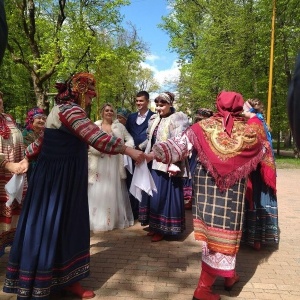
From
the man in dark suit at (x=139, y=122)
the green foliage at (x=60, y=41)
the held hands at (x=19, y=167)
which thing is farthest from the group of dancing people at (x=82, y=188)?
the green foliage at (x=60, y=41)

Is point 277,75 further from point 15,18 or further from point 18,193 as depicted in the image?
point 18,193

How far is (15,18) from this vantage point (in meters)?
16.1

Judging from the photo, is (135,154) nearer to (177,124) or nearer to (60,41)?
(177,124)

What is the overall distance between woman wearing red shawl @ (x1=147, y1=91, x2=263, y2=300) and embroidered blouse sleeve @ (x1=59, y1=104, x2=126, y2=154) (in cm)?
50

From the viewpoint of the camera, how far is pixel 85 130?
283 cm

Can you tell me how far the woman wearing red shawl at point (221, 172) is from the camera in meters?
3.02

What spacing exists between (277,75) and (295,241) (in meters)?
15.4

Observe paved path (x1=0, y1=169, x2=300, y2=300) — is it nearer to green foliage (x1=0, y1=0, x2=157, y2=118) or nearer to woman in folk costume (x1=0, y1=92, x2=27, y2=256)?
woman in folk costume (x1=0, y1=92, x2=27, y2=256)

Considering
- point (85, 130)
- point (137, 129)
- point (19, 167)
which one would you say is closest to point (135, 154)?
point (85, 130)

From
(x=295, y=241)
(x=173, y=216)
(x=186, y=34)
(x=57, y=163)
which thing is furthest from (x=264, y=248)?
(x=186, y=34)

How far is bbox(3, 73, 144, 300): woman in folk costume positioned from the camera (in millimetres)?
2832

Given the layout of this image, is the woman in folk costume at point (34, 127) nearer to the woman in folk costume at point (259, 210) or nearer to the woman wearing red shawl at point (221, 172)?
the woman wearing red shawl at point (221, 172)

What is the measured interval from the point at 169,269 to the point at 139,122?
2827mm

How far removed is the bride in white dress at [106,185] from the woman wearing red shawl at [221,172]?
92.5 inches
